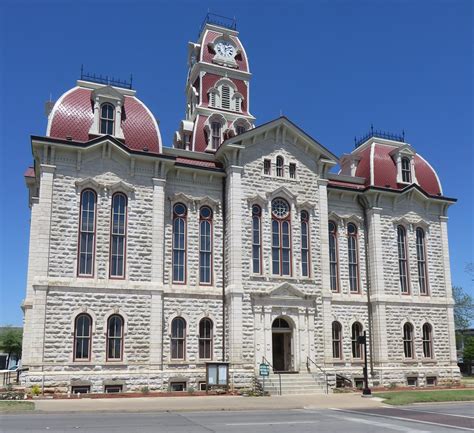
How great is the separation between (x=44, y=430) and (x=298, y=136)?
2448 centimetres

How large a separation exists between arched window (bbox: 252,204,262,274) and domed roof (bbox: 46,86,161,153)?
686 centimetres

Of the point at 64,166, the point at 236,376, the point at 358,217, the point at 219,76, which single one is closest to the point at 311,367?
the point at 236,376

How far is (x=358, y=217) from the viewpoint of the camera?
3766 cm

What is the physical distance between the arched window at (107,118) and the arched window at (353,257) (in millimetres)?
16781

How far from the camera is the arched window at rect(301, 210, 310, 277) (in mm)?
34000

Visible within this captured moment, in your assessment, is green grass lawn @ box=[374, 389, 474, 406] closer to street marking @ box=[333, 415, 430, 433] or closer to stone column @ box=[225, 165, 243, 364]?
street marking @ box=[333, 415, 430, 433]

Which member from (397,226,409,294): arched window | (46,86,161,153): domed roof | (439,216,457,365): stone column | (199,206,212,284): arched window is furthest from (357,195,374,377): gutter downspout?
(46,86,161,153): domed roof

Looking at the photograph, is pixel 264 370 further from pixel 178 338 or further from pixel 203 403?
Result: pixel 203 403

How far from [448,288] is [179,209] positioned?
19827 millimetres

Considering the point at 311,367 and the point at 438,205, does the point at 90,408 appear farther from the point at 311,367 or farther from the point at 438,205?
the point at 438,205

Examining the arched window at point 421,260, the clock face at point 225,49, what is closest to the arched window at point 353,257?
the arched window at point 421,260

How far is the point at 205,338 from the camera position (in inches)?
1242

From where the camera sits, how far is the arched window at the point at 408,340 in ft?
120

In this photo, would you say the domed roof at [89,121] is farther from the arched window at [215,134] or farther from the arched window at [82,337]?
the arched window at [82,337]
